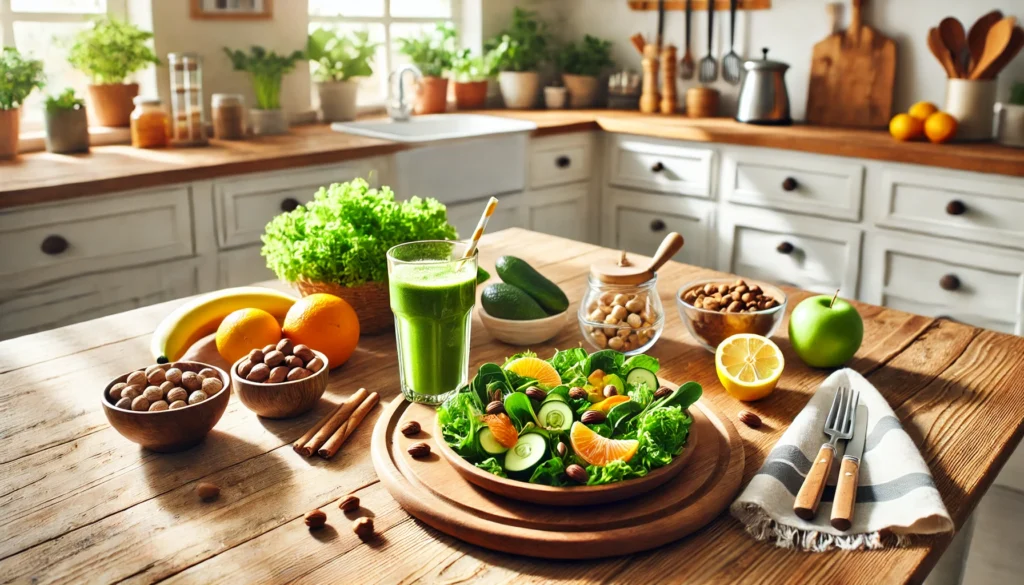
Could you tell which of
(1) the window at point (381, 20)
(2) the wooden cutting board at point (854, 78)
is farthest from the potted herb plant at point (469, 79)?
(2) the wooden cutting board at point (854, 78)

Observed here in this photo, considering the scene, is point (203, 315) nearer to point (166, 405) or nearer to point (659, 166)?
point (166, 405)

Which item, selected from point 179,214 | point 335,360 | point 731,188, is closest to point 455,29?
point 731,188

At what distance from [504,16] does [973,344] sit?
325 centimetres

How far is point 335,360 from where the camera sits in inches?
52.2

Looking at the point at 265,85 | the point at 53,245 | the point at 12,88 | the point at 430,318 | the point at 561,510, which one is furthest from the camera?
the point at 265,85

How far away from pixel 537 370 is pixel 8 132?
2.33m

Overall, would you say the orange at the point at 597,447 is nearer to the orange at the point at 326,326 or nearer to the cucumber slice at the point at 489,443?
the cucumber slice at the point at 489,443

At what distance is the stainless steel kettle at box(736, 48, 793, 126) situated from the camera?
3.54 m

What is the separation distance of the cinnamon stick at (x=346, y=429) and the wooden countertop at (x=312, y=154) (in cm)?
154

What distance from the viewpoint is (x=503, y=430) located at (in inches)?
38.7

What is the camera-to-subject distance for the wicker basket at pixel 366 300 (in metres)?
1.45

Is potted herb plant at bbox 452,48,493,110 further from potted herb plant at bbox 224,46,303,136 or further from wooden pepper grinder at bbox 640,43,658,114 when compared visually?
potted herb plant at bbox 224,46,303,136

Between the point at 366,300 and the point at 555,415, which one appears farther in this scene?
the point at 366,300

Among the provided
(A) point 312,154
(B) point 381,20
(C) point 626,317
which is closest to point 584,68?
(B) point 381,20
